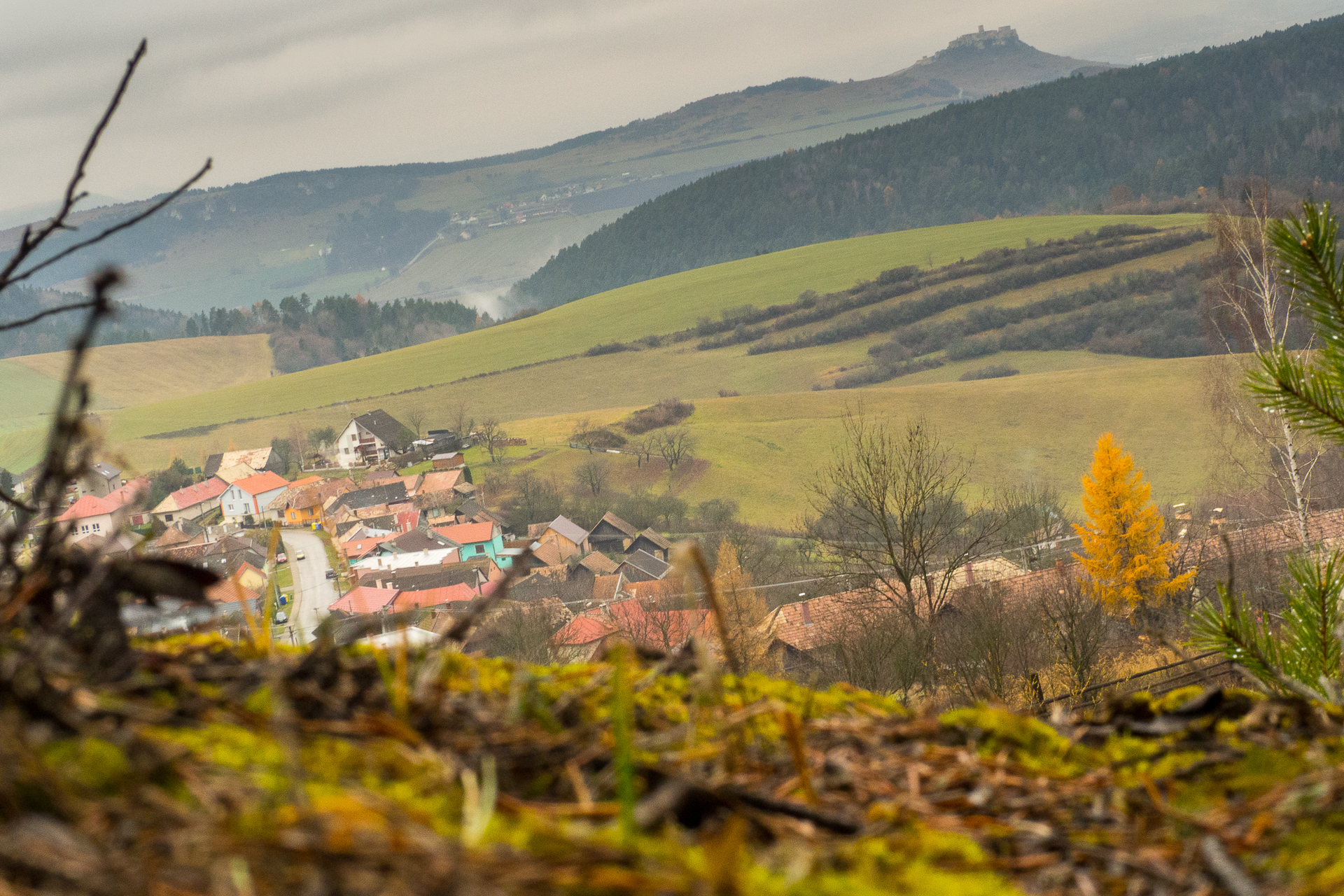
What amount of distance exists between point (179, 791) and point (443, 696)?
398 mm

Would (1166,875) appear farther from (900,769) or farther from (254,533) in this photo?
(254,533)

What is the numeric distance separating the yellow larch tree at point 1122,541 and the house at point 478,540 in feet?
106

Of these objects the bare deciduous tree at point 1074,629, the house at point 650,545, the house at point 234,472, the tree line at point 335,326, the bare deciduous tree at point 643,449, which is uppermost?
the tree line at point 335,326

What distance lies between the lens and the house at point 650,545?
192 ft

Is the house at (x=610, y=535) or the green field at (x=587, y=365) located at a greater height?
the green field at (x=587, y=365)

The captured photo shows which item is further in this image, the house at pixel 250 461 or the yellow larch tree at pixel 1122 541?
the house at pixel 250 461

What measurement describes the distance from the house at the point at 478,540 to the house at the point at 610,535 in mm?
5844

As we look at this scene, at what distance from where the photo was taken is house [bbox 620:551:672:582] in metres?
49.6

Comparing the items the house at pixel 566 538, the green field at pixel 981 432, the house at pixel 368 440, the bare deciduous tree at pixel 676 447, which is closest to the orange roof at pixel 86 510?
the house at pixel 566 538

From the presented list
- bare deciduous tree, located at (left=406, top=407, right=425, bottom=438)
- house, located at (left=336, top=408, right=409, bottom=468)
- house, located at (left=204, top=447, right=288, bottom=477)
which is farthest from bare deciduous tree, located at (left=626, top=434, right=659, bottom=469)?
house, located at (left=204, top=447, right=288, bottom=477)

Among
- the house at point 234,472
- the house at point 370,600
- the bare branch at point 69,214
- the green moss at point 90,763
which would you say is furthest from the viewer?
the house at point 234,472

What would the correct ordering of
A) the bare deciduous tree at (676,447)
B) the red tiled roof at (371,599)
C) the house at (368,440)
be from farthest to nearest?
the house at (368,440)
the bare deciduous tree at (676,447)
the red tiled roof at (371,599)

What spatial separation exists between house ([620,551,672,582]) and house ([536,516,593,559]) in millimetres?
3158

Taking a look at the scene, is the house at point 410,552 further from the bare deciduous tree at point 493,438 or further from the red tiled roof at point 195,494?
the red tiled roof at point 195,494
